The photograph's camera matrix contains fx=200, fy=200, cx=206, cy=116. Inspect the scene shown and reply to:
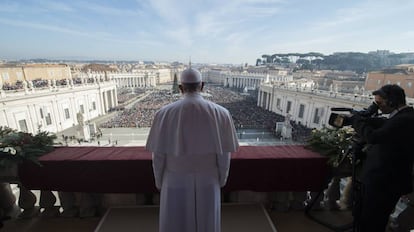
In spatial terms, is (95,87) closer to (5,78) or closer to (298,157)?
(5,78)

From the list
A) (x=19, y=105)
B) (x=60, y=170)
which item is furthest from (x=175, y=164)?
(x=19, y=105)

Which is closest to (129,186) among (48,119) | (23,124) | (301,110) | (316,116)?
(23,124)

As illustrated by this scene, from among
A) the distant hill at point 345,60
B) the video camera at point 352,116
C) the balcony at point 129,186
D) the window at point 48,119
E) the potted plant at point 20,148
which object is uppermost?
the distant hill at point 345,60

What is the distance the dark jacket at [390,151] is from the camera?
132 centimetres

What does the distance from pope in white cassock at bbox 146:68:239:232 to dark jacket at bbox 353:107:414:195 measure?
985mm

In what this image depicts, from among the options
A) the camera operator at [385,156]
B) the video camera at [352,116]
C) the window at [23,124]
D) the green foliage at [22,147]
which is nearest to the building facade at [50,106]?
the window at [23,124]

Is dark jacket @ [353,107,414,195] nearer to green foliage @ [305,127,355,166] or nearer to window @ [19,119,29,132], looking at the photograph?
green foliage @ [305,127,355,166]

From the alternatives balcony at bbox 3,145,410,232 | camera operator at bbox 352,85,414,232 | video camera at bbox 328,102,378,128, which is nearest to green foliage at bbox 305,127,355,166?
balcony at bbox 3,145,410,232

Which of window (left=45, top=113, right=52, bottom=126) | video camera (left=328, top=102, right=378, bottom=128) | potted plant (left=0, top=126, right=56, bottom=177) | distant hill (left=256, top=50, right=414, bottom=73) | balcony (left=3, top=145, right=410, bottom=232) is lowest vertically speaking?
window (left=45, top=113, right=52, bottom=126)

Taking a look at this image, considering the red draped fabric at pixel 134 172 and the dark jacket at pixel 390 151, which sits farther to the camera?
Answer: the red draped fabric at pixel 134 172

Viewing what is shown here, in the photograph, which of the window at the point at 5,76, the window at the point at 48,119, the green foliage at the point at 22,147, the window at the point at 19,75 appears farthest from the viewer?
the window at the point at 19,75

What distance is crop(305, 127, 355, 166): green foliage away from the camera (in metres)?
1.92

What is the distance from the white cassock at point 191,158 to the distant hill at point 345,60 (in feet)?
99.5

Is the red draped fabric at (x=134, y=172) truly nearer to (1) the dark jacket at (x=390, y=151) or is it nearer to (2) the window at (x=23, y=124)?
(1) the dark jacket at (x=390, y=151)
